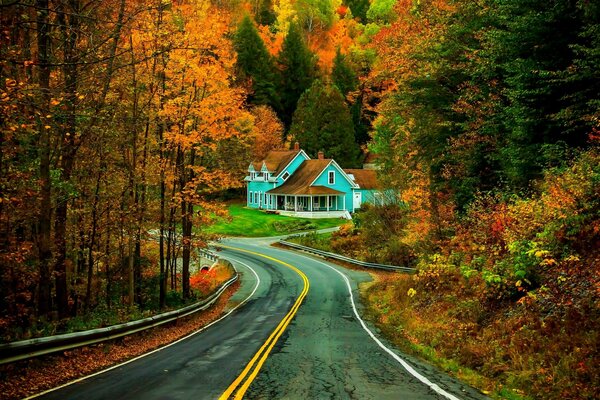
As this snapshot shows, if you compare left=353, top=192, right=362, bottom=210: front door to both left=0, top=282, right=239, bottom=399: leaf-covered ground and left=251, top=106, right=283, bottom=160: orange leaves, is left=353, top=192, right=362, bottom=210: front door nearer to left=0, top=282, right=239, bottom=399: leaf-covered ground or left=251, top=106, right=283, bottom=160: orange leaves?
left=251, top=106, right=283, bottom=160: orange leaves

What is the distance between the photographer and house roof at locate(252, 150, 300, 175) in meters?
70.9

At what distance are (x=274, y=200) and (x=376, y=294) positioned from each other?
4593 centimetres

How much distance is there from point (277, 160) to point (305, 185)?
8155 mm

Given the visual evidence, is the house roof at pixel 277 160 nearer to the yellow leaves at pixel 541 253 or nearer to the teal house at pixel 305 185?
the teal house at pixel 305 185

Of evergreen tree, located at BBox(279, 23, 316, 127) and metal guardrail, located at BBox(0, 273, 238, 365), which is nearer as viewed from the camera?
metal guardrail, located at BBox(0, 273, 238, 365)

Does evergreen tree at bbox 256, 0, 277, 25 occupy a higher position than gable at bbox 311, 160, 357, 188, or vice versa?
evergreen tree at bbox 256, 0, 277, 25

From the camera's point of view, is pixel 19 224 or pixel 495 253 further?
pixel 19 224

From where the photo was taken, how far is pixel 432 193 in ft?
80.1

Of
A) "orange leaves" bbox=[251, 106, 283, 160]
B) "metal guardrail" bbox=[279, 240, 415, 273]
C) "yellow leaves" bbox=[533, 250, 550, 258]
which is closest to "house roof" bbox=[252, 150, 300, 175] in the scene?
"orange leaves" bbox=[251, 106, 283, 160]

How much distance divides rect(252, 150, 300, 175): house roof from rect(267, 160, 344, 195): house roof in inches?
82.9

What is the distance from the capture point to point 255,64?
80.3 meters

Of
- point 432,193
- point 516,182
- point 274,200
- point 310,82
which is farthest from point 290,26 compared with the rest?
point 516,182

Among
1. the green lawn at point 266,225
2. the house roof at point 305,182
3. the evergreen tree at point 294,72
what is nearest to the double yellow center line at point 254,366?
the green lawn at point 266,225

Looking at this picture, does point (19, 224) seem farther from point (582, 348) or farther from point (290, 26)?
point (290, 26)
